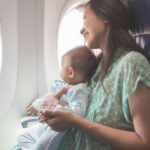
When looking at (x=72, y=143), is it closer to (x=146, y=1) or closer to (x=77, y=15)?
(x=146, y=1)

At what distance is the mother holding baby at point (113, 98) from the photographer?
711 millimetres

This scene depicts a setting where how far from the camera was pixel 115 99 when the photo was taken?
0.83m

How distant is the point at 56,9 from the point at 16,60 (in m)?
0.69

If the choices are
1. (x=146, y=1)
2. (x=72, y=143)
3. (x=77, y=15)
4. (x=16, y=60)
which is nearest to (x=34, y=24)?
(x=16, y=60)

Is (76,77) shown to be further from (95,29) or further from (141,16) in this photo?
(141,16)

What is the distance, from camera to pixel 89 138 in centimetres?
86

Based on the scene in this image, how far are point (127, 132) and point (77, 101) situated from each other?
1.21 feet

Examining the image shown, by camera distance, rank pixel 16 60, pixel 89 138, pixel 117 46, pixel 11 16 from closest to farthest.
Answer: pixel 89 138, pixel 117 46, pixel 11 16, pixel 16 60

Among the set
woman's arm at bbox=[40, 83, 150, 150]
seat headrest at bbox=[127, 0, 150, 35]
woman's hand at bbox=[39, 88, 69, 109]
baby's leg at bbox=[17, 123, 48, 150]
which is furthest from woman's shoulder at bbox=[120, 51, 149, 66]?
baby's leg at bbox=[17, 123, 48, 150]

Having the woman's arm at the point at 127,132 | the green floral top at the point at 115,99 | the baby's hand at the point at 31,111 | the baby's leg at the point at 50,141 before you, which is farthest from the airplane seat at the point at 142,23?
the baby's hand at the point at 31,111

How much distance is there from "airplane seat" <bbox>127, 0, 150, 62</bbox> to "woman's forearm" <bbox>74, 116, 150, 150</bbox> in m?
0.48

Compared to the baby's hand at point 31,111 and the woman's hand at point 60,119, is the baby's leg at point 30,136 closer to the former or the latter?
the woman's hand at point 60,119

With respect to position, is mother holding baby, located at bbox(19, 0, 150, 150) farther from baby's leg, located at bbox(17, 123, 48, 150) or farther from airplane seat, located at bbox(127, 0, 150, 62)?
baby's leg, located at bbox(17, 123, 48, 150)

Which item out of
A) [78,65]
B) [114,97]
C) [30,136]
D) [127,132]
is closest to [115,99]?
[114,97]
